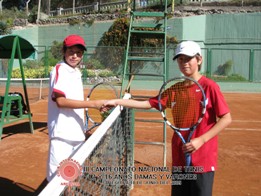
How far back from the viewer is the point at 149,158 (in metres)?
5.83

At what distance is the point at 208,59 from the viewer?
20.7m

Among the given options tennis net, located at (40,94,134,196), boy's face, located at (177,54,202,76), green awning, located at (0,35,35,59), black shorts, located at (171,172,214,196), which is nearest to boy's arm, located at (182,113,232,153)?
black shorts, located at (171,172,214,196)

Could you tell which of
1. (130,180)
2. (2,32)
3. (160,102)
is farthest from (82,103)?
(2,32)

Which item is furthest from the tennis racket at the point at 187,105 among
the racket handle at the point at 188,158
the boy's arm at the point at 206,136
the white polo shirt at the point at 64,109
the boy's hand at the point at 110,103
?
the white polo shirt at the point at 64,109

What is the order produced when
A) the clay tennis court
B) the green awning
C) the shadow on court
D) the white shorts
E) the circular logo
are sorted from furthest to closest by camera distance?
1. the green awning
2. the clay tennis court
3. the shadow on court
4. the white shorts
5. the circular logo

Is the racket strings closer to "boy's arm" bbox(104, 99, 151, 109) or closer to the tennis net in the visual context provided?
"boy's arm" bbox(104, 99, 151, 109)

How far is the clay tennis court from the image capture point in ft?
15.0

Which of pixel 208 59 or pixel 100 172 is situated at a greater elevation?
pixel 208 59

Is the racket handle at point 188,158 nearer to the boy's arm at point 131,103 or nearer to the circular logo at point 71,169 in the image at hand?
the boy's arm at point 131,103

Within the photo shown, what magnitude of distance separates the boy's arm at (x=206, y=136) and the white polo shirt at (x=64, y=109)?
909 millimetres

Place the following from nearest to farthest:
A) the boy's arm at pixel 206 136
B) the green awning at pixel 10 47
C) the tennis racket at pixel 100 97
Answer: the boy's arm at pixel 206 136 → the tennis racket at pixel 100 97 → the green awning at pixel 10 47

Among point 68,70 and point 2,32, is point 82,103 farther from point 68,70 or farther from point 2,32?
point 2,32

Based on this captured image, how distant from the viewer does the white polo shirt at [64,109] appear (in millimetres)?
2631

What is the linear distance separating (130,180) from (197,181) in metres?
2.05
